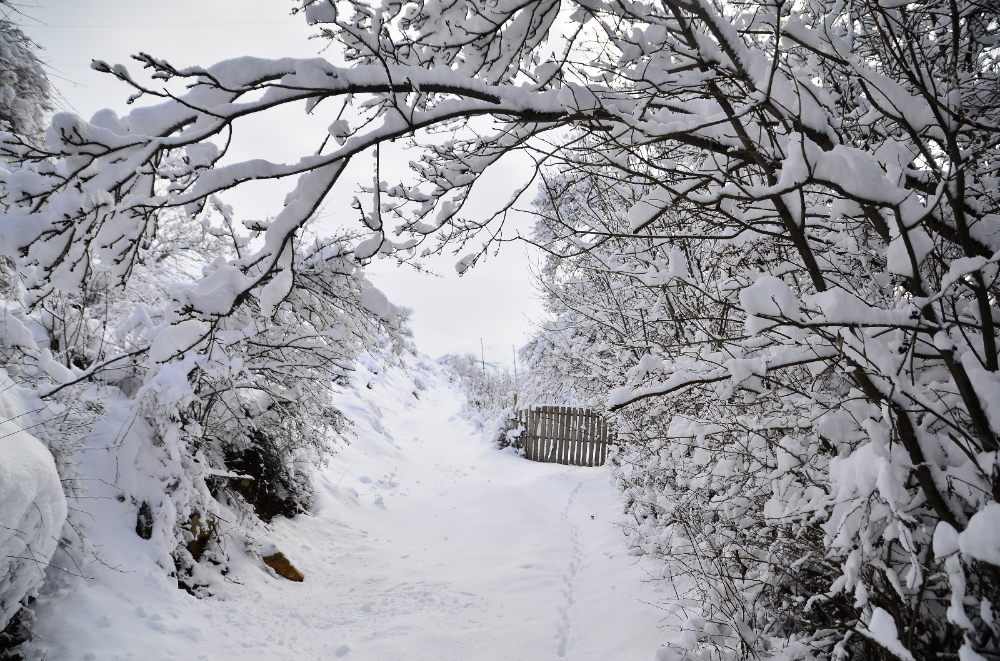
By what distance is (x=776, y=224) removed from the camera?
6.69ft

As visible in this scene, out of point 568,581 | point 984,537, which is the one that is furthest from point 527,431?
point 984,537

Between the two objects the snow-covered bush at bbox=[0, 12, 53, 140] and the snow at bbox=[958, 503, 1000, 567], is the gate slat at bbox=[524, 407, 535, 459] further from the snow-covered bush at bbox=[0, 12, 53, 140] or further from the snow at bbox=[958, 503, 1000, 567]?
the snow at bbox=[958, 503, 1000, 567]

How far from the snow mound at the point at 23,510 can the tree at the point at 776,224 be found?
54.4 inches

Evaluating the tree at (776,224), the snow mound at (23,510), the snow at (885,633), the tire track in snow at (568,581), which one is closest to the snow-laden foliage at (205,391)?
the snow mound at (23,510)

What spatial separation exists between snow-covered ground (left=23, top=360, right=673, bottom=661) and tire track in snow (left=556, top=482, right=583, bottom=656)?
2 centimetres

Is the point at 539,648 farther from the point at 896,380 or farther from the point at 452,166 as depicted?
the point at 452,166

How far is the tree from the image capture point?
1.44 metres

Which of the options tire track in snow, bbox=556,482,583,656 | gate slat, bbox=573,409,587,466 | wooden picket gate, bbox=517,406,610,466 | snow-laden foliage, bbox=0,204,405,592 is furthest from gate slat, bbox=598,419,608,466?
snow-laden foliage, bbox=0,204,405,592

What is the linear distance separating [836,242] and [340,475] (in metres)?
8.81

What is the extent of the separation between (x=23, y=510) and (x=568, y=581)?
4565 millimetres

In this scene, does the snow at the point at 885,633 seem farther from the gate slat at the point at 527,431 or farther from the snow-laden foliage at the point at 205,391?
the gate slat at the point at 527,431

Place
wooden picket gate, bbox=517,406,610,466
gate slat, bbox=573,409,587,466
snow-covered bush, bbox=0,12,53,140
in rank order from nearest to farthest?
1. snow-covered bush, bbox=0,12,53,140
2. wooden picket gate, bbox=517,406,610,466
3. gate slat, bbox=573,409,587,466

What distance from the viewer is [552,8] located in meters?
2.42

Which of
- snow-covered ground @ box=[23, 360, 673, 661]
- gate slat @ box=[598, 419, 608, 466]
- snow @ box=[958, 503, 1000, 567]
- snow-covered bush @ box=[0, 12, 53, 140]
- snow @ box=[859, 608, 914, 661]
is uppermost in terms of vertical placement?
snow-covered bush @ box=[0, 12, 53, 140]
